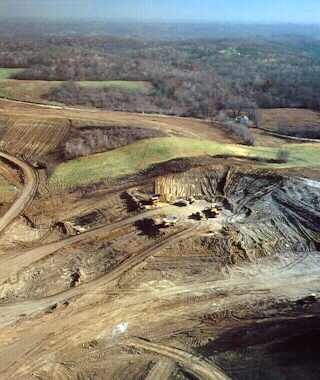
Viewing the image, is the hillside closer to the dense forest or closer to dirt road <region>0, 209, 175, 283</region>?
Answer: dirt road <region>0, 209, 175, 283</region>

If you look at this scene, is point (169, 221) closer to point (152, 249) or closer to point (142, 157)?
point (152, 249)

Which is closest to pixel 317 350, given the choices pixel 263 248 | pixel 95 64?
pixel 263 248

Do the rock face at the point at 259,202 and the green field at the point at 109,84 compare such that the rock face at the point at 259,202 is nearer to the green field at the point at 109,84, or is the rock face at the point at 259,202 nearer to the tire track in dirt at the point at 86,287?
the tire track in dirt at the point at 86,287

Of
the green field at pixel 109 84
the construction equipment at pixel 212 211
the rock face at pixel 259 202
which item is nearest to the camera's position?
the rock face at pixel 259 202

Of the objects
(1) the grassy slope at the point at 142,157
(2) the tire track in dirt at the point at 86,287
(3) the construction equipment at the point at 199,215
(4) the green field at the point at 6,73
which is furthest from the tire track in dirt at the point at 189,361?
(4) the green field at the point at 6,73

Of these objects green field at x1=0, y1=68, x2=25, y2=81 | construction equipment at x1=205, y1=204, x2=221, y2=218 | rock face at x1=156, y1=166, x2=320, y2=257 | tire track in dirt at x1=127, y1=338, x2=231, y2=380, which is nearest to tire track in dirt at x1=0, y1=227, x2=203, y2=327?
construction equipment at x1=205, y1=204, x2=221, y2=218

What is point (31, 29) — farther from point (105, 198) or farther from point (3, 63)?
point (105, 198)
